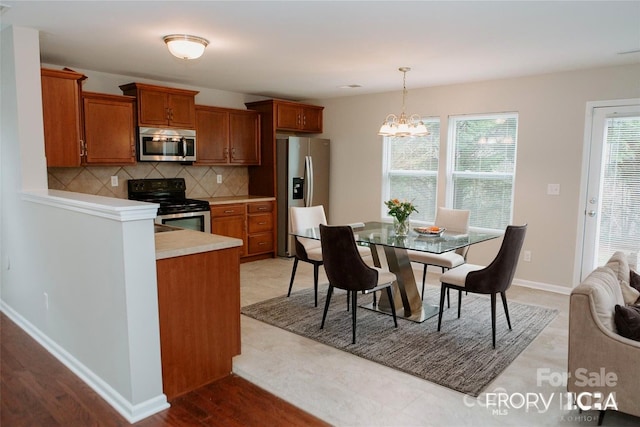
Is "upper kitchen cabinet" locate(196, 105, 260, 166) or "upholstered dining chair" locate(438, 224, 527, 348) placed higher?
"upper kitchen cabinet" locate(196, 105, 260, 166)

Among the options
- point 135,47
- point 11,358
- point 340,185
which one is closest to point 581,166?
point 340,185

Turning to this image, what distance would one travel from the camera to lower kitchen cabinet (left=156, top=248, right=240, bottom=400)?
2.48 meters

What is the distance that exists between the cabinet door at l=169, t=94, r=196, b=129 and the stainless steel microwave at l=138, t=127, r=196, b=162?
82mm

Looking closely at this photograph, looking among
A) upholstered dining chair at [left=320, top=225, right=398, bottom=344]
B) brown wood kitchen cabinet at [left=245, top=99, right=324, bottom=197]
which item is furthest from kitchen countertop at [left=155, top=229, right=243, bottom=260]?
brown wood kitchen cabinet at [left=245, top=99, right=324, bottom=197]

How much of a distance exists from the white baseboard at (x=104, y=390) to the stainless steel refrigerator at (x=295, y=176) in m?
3.37

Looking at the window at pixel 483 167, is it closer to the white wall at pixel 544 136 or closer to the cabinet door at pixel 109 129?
the white wall at pixel 544 136

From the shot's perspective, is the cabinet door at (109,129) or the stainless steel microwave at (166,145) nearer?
the cabinet door at (109,129)

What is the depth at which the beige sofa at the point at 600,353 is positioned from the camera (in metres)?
2.10

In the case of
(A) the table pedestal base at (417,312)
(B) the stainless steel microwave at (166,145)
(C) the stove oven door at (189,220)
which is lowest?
(A) the table pedestal base at (417,312)

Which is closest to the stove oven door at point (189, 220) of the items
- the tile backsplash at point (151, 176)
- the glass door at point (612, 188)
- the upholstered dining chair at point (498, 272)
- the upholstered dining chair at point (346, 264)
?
the tile backsplash at point (151, 176)

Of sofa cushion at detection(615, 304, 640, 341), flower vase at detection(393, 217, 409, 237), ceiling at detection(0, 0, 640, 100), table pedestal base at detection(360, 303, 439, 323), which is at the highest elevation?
ceiling at detection(0, 0, 640, 100)

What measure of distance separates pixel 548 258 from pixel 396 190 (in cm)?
205

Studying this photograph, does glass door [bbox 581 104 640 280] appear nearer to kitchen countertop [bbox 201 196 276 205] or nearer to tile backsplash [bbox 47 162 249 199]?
kitchen countertop [bbox 201 196 276 205]

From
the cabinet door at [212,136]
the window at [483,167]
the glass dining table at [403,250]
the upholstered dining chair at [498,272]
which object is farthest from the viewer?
the cabinet door at [212,136]
